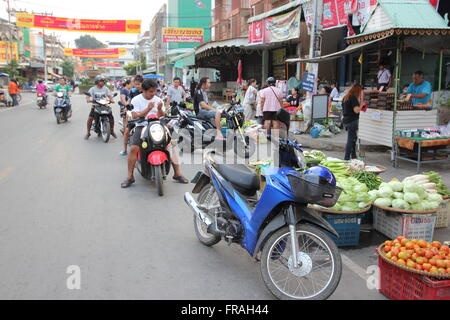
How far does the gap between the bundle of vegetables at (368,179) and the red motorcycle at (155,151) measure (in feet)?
9.37

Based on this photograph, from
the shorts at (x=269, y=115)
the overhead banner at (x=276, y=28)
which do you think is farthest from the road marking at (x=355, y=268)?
the overhead banner at (x=276, y=28)

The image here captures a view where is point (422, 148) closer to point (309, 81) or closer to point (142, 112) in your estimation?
point (309, 81)

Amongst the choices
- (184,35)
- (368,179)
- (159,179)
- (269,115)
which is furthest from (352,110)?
(184,35)

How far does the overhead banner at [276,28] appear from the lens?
1470 cm

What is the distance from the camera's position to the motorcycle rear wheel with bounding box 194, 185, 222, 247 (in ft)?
15.0

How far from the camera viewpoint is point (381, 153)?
33.5 ft

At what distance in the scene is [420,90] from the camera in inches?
370

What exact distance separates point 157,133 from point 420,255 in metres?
4.26

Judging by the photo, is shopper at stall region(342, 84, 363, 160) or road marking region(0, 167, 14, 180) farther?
shopper at stall region(342, 84, 363, 160)

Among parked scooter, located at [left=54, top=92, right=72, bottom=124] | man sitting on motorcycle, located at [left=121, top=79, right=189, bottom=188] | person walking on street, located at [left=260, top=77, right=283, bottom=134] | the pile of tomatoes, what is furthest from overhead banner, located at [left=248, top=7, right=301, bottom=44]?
the pile of tomatoes

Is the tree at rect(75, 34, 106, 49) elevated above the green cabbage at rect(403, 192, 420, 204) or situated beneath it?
elevated above

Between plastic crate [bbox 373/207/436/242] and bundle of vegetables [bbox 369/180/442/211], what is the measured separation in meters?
0.10

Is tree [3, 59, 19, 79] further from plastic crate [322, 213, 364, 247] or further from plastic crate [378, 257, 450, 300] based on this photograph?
plastic crate [378, 257, 450, 300]
